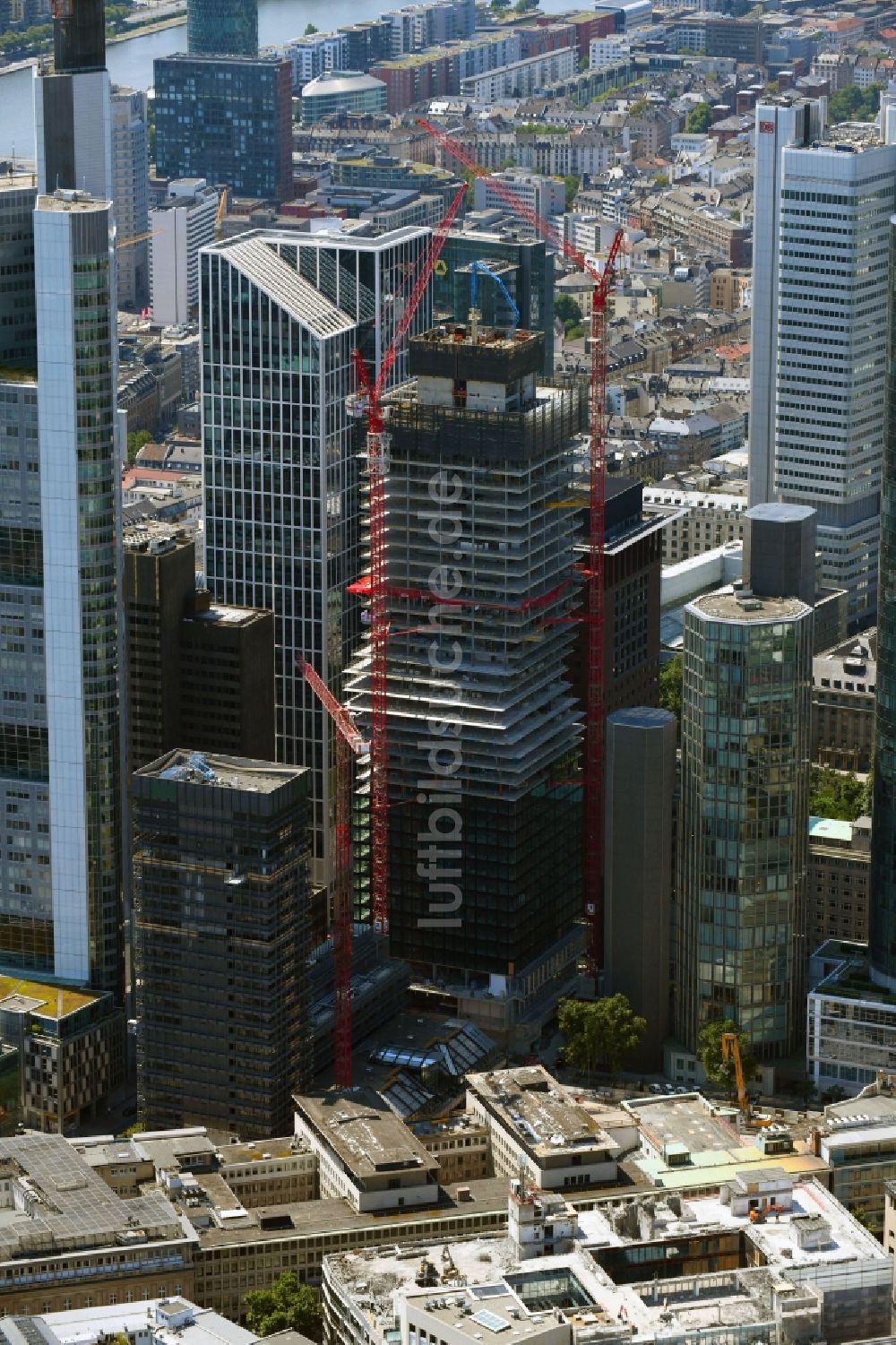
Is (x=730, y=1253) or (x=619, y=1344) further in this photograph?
(x=730, y=1253)

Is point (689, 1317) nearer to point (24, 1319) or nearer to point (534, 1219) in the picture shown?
point (534, 1219)

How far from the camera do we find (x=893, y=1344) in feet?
605

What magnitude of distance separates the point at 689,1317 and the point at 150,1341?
29.4 meters

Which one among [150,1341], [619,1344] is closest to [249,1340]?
[150,1341]

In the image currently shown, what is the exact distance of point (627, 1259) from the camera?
197875 millimetres

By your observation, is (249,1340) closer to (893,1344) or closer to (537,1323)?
(537,1323)

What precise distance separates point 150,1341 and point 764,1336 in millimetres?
33116

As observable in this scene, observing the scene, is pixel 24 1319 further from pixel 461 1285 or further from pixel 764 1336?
pixel 764 1336

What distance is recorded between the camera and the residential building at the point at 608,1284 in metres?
Answer: 186

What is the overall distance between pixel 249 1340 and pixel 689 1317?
2366cm

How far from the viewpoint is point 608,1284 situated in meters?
190

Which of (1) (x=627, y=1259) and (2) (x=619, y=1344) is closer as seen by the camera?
(2) (x=619, y=1344)

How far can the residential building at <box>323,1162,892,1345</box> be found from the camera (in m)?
186

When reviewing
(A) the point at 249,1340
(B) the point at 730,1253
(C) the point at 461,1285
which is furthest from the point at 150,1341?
(B) the point at 730,1253
